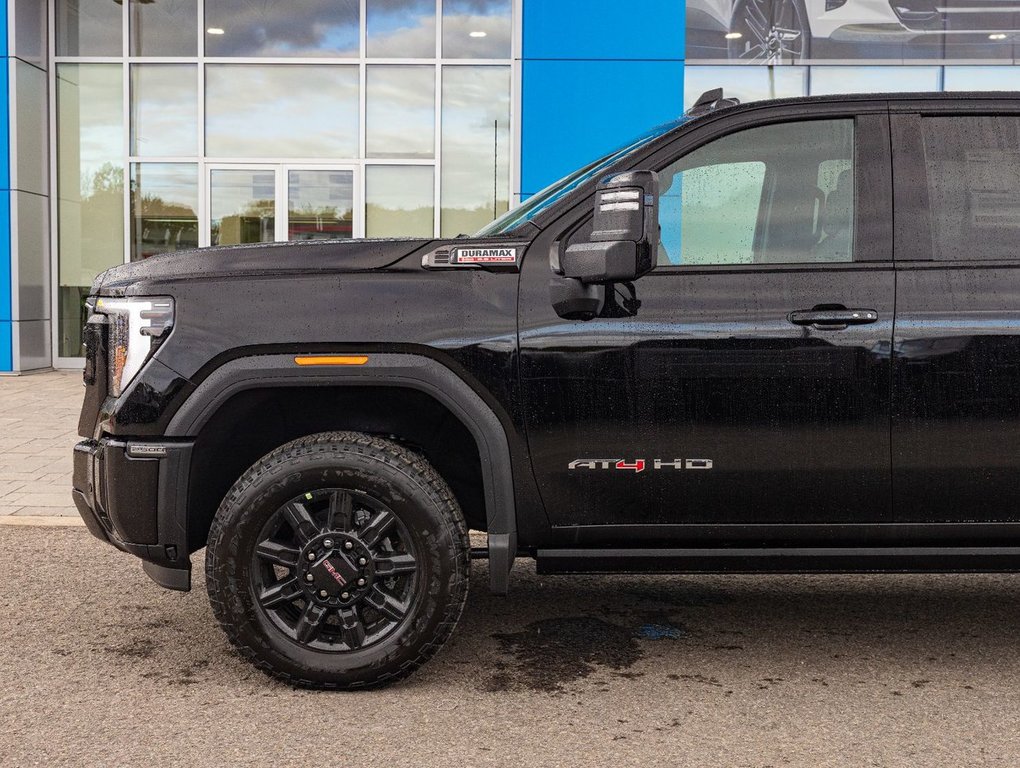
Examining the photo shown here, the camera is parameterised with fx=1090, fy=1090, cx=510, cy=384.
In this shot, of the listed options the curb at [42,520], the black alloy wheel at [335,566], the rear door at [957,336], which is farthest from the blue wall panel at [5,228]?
the rear door at [957,336]

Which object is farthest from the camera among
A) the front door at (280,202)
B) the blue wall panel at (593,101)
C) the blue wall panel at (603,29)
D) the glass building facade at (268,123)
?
the front door at (280,202)

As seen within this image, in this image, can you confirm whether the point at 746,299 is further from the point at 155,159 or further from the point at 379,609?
the point at 155,159

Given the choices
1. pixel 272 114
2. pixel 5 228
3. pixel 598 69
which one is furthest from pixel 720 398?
pixel 5 228

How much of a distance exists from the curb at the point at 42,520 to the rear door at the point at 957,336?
178 inches

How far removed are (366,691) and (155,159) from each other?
42.9 ft

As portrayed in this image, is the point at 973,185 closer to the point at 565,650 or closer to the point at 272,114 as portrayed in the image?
the point at 565,650

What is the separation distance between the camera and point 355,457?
3477 mm

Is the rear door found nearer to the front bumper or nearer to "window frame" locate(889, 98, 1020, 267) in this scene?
"window frame" locate(889, 98, 1020, 267)

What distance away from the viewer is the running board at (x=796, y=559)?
3566mm

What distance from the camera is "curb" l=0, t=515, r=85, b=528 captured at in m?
6.05

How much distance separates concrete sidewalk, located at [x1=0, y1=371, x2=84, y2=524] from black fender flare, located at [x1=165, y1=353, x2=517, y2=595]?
3102 millimetres

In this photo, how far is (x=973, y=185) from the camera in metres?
3.61

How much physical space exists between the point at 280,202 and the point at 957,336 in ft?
41.5

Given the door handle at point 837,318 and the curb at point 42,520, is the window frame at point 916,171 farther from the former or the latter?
the curb at point 42,520
